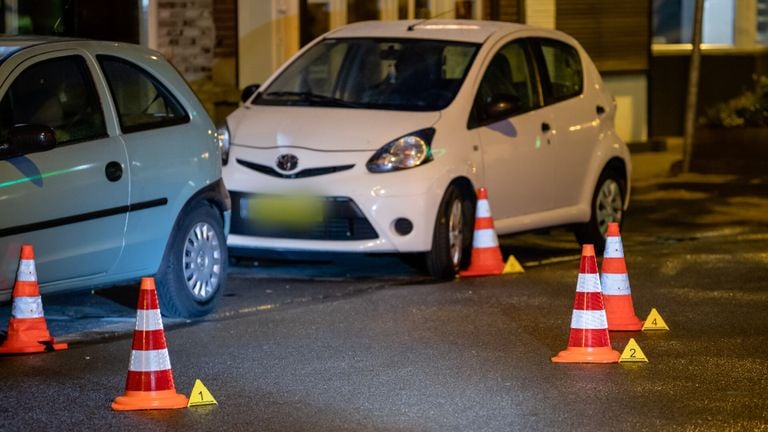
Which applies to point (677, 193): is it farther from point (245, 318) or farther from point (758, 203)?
point (245, 318)

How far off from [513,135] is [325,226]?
68.2 inches

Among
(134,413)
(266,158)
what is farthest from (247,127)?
(134,413)

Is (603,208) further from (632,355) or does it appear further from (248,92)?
(632,355)

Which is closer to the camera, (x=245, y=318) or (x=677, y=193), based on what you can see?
(x=245, y=318)

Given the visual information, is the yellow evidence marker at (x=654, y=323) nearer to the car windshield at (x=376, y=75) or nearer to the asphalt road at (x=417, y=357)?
the asphalt road at (x=417, y=357)

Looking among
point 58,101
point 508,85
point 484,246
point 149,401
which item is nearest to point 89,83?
point 58,101

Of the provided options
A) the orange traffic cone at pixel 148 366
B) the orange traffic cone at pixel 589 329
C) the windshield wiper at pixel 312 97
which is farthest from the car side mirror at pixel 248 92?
the orange traffic cone at pixel 148 366

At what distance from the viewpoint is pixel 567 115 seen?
13.0 meters

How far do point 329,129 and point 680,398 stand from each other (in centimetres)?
451

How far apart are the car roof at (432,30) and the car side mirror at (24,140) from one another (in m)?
4.50

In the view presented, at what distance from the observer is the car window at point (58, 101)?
29.3 ft

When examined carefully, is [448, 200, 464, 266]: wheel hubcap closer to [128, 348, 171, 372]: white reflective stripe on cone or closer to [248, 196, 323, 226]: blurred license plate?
[248, 196, 323, 226]: blurred license plate

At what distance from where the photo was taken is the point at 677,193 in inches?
705

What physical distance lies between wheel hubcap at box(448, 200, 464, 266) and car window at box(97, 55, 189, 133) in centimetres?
227
